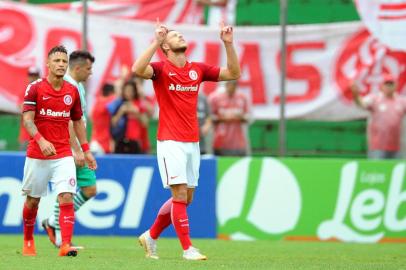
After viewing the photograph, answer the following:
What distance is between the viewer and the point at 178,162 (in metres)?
11.2

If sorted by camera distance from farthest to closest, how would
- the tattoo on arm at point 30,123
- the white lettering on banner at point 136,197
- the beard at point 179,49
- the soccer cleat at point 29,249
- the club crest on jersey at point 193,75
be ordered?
the white lettering on banner at point 136,197
the soccer cleat at point 29,249
the club crest on jersey at point 193,75
the beard at point 179,49
the tattoo on arm at point 30,123

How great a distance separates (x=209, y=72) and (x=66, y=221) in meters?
2.04

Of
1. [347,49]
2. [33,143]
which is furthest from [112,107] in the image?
[33,143]

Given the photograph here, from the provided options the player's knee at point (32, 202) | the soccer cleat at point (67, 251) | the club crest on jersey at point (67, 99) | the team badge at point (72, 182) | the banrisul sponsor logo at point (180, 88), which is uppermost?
the banrisul sponsor logo at point (180, 88)

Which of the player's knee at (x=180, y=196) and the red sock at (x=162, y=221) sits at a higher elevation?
the player's knee at (x=180, y=196)

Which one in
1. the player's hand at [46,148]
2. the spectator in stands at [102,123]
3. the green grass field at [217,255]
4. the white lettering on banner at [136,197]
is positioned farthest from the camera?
the spectator in stands at [102,123]

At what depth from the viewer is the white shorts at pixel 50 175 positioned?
11320 mm

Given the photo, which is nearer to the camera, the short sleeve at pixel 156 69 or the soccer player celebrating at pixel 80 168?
the short sleeve at pixel 156 69

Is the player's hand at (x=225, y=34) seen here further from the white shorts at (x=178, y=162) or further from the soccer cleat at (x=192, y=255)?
the soccer cleat at (x=192, y=255)

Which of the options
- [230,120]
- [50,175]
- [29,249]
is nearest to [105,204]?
[230,120]

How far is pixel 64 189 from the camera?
37.0 ft

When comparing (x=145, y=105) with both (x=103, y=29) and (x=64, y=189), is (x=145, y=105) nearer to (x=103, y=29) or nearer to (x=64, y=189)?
(x=103, y=29)

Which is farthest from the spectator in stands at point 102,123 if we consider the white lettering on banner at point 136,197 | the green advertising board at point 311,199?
the green advertising board at point 311,199

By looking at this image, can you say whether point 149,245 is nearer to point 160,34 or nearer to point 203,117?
point 160,34
